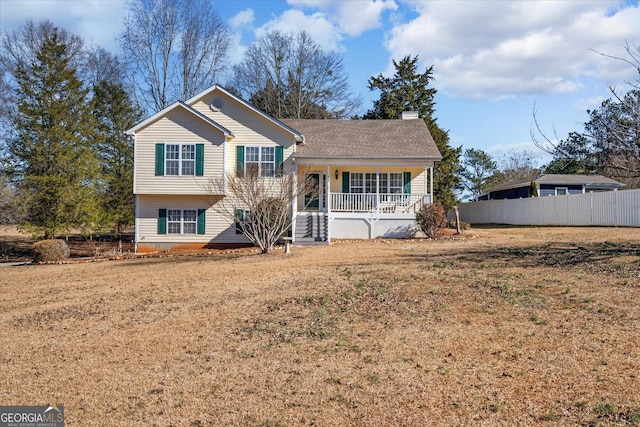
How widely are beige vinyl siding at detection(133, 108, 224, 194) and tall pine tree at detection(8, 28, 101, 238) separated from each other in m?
4.96

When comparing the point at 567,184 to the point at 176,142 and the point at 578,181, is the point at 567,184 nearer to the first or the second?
the point at 578,181

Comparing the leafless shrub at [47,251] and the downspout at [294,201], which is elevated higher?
the downspout at [294,201]

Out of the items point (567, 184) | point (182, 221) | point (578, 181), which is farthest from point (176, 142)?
point (578, 181)

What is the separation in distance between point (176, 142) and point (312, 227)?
22.3 ft

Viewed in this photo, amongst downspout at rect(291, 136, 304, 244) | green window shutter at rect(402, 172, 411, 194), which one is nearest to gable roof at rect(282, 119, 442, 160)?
downspout at rect(291, 136, 304, 244)

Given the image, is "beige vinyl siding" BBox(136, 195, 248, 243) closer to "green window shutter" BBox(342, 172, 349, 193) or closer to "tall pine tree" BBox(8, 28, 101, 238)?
"tall pine tree" BBox(8, 28, 101, 238)

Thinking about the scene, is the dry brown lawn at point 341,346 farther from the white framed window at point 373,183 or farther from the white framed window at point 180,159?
the white framed window at point 373,183

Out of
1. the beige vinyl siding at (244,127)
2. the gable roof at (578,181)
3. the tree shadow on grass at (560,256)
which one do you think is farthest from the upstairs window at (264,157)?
the gable roof at (578,181)

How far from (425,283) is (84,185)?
20866 millimetres

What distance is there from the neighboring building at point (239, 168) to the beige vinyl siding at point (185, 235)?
44 mm

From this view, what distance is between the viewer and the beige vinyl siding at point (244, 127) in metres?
23.2

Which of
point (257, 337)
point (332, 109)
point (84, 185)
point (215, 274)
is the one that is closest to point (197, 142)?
point (84, 185)

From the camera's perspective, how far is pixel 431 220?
71.1ft

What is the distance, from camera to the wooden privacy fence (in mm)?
24109
